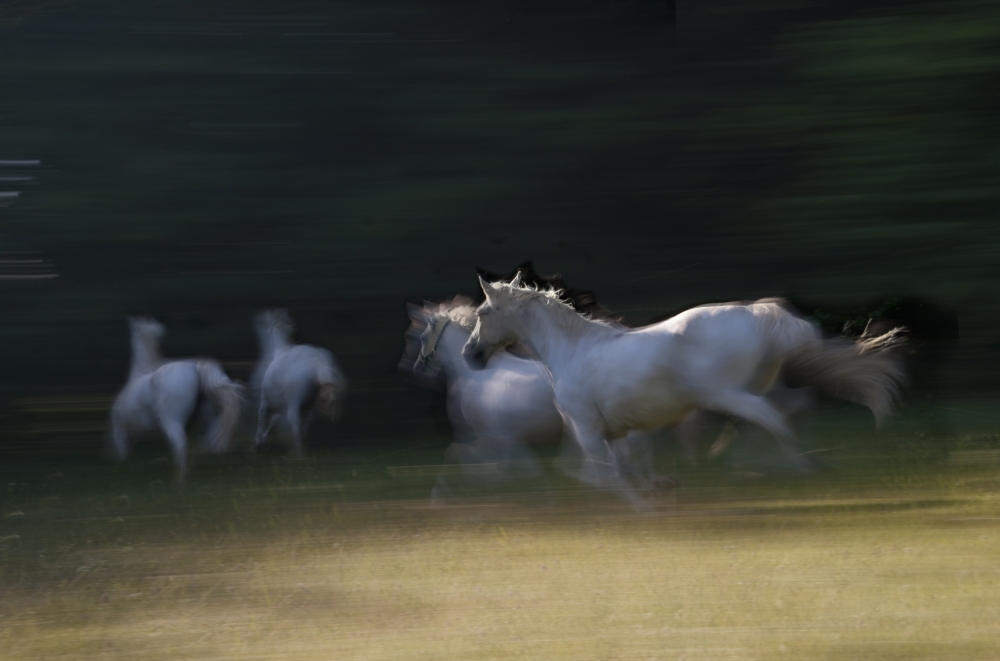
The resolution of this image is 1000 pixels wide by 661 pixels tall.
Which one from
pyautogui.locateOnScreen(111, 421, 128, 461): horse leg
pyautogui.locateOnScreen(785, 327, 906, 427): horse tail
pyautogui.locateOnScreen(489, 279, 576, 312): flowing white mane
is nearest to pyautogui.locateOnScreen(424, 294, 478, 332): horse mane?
pyautogui.locateOnScreen(489, 279, 576, 312): flowing white mane

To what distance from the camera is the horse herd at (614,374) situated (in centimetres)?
466

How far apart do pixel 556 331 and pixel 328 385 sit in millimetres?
2682

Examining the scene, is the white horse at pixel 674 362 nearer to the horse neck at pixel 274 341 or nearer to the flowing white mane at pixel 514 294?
the flowing white mane at pixel 514 294

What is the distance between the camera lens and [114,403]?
727cm

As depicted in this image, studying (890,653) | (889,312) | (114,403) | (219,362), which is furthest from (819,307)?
(114,403)

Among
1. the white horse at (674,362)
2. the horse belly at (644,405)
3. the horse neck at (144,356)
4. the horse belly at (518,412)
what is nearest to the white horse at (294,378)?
the horse neck at (144,356)

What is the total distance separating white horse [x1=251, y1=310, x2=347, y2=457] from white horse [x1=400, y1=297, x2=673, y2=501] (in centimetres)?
127

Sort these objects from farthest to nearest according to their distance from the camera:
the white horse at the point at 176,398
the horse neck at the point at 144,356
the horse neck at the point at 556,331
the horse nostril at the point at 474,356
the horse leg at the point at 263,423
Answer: the horse leg at the point at 263,423 → the horse neck at the point at 144,356 → the white horse at the point at 176,398 → the horse nostril at the point at 474,356 → the horse neck at the point at 556,331

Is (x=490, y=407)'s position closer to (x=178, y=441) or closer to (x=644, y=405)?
(x=644, y=405)

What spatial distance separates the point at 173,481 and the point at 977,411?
4.53 m

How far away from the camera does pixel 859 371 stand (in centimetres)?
504

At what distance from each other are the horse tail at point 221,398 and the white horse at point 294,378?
378 millimetres

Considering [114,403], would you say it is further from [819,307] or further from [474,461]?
[819,307]

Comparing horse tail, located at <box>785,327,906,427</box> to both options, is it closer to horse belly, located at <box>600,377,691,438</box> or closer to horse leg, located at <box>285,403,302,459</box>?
horse belly, located at <box>600,377,691,438</box>
